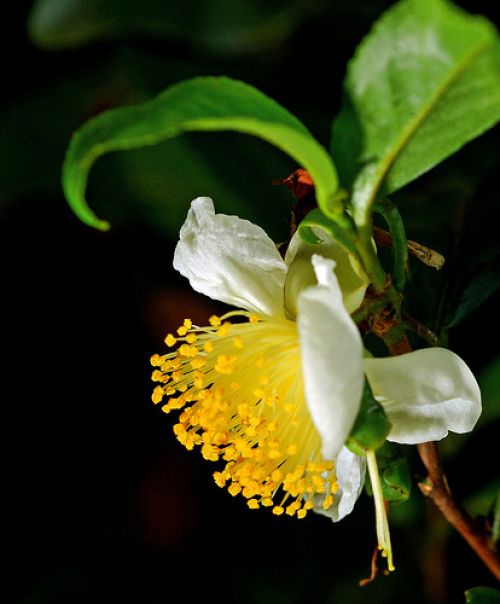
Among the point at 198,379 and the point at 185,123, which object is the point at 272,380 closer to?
the point at 198,379

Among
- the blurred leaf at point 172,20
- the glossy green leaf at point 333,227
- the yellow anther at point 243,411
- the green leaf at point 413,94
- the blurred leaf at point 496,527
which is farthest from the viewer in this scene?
the blurred leaf at point 172,20

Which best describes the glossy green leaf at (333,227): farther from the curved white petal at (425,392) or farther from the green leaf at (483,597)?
the green leaf at (483,597)

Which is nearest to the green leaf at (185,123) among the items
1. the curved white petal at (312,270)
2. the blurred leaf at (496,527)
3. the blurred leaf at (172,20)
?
the curved white petal at (312,270)

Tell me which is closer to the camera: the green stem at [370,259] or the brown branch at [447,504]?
the green stem at [370,259]

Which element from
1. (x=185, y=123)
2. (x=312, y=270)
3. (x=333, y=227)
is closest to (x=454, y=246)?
(x=312, y=270)

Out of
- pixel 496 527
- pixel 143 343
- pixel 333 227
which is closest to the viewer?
pixel 333 227

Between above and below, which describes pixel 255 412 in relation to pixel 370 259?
below

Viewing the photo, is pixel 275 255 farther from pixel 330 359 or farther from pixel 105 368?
pixel 105 368
